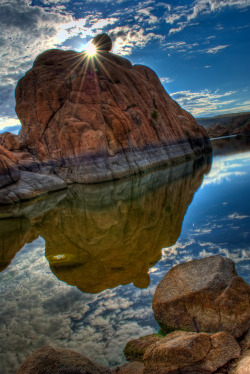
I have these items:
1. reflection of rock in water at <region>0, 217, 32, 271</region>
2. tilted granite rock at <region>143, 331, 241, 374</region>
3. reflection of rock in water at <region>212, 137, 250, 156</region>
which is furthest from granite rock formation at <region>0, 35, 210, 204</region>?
tilted granite rock at <region>143, 331, 241, 374</region>

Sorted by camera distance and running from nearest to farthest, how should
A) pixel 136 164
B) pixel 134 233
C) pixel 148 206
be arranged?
pixel 134 233 < pixel 148 206 < pixel 136 164

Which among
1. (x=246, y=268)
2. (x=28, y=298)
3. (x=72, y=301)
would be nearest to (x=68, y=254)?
(x=28, y=298)

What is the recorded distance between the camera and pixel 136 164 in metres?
29.5

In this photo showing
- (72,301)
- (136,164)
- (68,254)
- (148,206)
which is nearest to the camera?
(72,301)

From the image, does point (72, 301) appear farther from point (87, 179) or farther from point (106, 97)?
point (106, 97)

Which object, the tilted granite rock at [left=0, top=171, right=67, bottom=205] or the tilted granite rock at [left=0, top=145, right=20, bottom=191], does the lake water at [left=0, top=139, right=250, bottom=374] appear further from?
the tilted granite rock at [left=0, top=145, right=20, bottom=191]

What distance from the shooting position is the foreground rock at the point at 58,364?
10.1ft

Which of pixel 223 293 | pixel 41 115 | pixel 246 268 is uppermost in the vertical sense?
pixel 41 115

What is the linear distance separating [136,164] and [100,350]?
1029 inches

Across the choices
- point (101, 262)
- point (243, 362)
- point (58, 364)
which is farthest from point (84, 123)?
point (243, 362)

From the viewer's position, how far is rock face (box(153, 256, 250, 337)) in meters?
3.67

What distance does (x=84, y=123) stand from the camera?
2808 centimetres

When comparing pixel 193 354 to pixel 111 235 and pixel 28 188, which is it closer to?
pixel 111 235

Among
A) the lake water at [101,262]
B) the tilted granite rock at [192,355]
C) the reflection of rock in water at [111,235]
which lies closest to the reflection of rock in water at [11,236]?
the lake water at [101,262]
